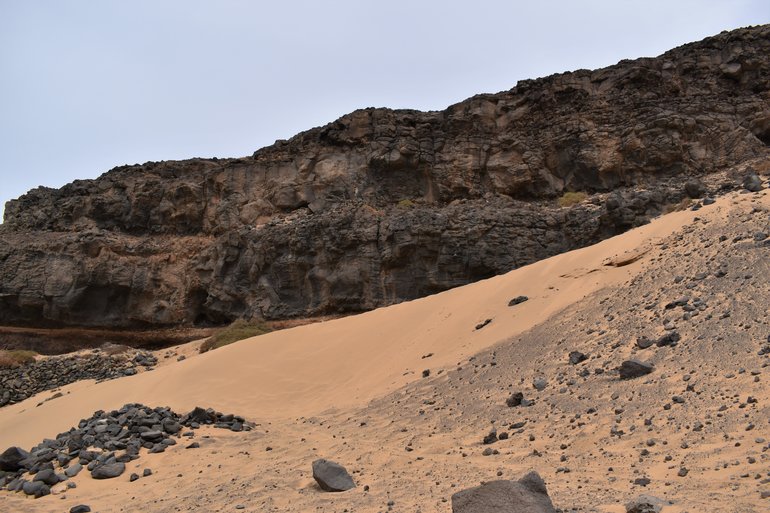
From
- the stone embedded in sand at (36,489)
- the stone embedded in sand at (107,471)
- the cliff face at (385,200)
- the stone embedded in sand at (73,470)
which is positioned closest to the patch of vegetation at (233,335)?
the cliff face at (385,200)

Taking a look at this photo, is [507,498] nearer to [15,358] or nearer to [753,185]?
[753,185]

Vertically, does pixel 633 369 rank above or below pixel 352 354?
above

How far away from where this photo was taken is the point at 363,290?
1008 inches

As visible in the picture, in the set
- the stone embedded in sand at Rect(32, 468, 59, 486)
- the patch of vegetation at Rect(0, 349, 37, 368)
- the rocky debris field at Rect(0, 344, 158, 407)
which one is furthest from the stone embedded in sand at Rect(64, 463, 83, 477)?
the patch of vegetation at Rect(0, 349, 37, 368)

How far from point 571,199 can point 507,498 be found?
2465cm

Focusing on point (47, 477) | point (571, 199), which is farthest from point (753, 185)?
point (571, 199)

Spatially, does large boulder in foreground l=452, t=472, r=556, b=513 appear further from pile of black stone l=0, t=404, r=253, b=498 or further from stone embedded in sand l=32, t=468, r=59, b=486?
stone embedded in sand l=32, t=468, r=59, b=486

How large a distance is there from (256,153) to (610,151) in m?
17.6

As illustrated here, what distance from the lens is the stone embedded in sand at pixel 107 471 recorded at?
852 centimetres

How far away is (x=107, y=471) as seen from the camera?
28.0 ft

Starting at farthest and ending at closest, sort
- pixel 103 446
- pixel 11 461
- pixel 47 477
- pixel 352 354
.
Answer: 1. pixel 352 354
2. pixel 103 446
3. pixel 11 461
4. pixel 47 477

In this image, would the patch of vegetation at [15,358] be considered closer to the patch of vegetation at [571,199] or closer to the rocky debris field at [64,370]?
the rocky debris field at [64,370]

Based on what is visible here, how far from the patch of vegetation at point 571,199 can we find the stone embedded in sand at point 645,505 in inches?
932

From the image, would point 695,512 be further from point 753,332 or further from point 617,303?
point 617,303
